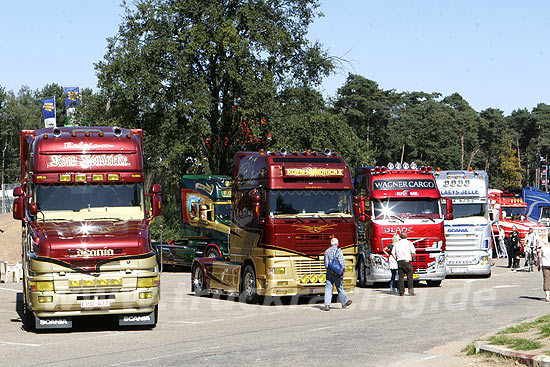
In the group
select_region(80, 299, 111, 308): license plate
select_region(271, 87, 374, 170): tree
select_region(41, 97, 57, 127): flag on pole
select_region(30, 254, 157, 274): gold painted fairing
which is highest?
select_region(41, 97, 57, 127): flag on pole

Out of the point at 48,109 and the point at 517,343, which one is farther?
the point at 48,109

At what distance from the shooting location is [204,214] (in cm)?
3381

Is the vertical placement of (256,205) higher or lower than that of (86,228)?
higher

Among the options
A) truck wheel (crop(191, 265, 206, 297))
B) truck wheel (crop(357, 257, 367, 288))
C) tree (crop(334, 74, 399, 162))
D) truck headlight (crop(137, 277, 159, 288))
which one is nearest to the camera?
truck headlight (crop(137, 277, 159, 288))

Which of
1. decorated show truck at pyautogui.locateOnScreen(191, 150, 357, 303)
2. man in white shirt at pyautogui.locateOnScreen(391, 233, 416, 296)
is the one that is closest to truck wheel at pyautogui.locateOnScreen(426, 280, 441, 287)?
man in white shirt at pyautogui.locateOnScreen(391, 233, 416, 296)

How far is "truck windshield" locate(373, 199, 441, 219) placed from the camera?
86.6ft

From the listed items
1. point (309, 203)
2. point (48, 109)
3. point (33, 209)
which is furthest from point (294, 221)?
point (48, 109)

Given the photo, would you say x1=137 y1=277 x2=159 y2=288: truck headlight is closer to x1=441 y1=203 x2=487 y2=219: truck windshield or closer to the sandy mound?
x1=441 y1=203 x2=487 y2=219: truck windshield

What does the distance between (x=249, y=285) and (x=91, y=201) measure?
20.9 ft

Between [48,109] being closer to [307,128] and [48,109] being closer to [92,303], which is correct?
Result: [307,128]

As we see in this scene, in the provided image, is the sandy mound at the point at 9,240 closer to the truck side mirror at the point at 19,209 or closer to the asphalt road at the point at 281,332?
the asphalt road at the point at 281,332

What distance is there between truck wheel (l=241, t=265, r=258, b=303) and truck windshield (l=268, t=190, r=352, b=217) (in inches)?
76.1

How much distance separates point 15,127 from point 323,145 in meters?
89.7

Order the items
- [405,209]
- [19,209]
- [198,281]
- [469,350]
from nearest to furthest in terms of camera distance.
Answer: [469,350] → [19,209] → [198,281] → [405,209]
